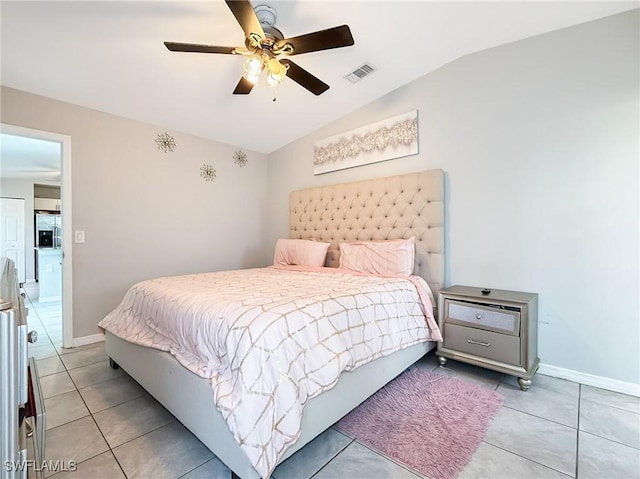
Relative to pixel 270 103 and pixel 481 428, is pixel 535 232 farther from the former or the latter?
pixel 270 103

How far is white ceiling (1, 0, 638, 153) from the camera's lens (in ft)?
6.68

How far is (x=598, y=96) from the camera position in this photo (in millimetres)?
2133

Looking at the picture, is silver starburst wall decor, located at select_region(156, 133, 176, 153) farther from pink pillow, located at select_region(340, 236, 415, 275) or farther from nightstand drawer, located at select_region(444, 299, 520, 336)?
nightstand drawer, located at select_region(444, 299, 520, 336)

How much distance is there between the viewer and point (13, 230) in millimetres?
6133

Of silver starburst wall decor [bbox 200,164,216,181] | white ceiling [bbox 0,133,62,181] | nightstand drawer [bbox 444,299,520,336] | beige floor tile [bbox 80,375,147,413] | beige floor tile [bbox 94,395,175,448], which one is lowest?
beige floor tile [bbox 94,395,175,448]

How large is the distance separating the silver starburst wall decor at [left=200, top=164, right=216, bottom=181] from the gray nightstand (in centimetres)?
316

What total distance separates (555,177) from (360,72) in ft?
6.41

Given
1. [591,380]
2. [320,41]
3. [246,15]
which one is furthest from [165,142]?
[591,380]

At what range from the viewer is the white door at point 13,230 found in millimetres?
6008

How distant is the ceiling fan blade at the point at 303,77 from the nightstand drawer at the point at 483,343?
2.24 m

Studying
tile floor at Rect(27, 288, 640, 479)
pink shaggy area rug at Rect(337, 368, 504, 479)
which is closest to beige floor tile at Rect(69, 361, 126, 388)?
tile floor at Rect(27, 288, 640, 479)

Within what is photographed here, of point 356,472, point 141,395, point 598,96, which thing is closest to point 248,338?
point 356,472

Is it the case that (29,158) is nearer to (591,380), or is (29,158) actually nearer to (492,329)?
(492,329)

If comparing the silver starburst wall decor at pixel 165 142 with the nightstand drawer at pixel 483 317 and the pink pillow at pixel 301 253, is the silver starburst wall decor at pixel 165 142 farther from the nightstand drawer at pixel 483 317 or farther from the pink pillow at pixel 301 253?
the nightstand drawer at pixel 483 317
